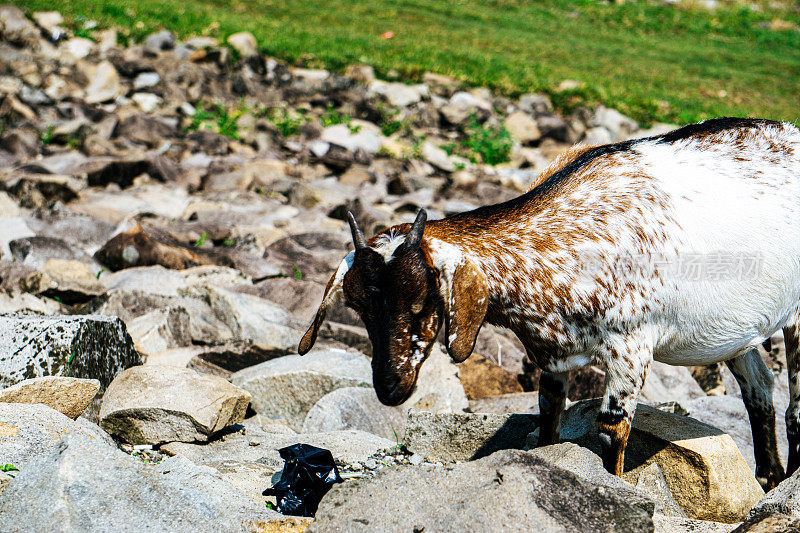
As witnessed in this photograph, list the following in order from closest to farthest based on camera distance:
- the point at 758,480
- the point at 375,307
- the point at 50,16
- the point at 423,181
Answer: the point at 375,307, the point at 758,480, the point at 423,181, the point at 50,16

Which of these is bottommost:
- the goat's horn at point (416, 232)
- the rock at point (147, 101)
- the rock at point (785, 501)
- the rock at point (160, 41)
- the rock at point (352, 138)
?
the rock at point (352, 138)

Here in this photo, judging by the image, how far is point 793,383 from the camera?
4.83 m

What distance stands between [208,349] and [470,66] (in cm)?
1507

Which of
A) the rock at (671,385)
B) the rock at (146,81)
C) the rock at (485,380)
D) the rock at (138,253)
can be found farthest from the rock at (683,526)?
the rock at (146,81)

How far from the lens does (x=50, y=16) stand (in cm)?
1938

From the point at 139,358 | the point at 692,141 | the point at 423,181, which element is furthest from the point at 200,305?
the point at 423,181

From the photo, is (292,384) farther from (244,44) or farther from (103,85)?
(244,44)

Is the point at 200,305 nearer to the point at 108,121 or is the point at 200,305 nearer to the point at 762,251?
the point at 762,251

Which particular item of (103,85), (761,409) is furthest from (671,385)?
(103,85)

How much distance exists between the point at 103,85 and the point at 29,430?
1348cm

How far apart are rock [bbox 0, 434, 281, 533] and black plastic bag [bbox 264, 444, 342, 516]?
28 centimetres

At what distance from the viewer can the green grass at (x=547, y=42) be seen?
63.1 ft

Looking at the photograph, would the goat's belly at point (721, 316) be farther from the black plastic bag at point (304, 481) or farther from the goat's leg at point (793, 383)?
the black plastic bag at point (304, 481)

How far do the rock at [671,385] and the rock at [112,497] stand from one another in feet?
12.0
